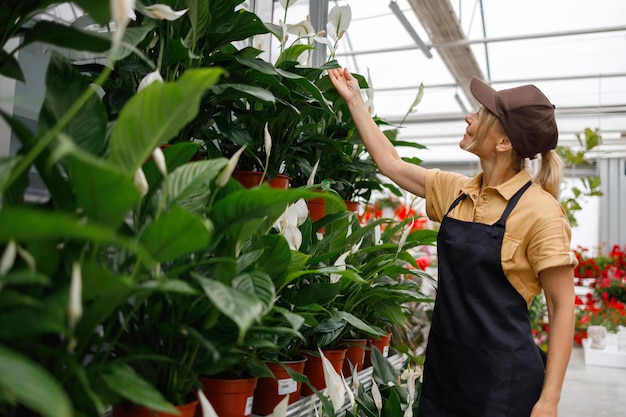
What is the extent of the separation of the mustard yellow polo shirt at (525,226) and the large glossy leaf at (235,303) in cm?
99

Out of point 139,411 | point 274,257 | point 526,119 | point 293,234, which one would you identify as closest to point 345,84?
point 526,119

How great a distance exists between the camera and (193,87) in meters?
0.77

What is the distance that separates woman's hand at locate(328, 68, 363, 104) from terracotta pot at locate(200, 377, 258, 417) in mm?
980

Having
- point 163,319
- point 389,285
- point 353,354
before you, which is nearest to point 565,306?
point 389,285

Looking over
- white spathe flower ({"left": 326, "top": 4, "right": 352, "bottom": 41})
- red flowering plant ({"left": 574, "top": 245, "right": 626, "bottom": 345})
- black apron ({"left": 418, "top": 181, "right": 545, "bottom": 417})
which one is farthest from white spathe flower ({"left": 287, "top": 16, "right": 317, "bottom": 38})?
red flowering plant ({"left": 574, "top": 245, "right": 626, "bottom": 345})

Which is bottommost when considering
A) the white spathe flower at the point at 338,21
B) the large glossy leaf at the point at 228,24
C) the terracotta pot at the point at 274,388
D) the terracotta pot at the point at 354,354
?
the terracotta pot at the point at 354,354

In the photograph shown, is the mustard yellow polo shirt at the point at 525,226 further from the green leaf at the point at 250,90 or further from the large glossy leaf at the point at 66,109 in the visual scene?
the large glossy leaf at the point at 66,109

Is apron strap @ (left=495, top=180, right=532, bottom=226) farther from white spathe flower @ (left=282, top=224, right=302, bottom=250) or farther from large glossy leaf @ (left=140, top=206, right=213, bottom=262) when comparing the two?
large glossy leaf @ (left=140, top=206, right=213, bottom=262)

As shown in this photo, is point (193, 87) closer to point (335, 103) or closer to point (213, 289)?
point (213, 289)

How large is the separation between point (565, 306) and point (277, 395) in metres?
0.81

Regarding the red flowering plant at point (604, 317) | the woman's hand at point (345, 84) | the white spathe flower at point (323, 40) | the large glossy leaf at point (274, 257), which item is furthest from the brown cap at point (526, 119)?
the red flowering plant at point (604, 317)

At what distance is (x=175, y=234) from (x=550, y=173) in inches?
52.2

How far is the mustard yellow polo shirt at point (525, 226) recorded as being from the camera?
158 cm

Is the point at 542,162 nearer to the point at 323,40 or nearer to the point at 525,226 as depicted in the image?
the point at 525,226
